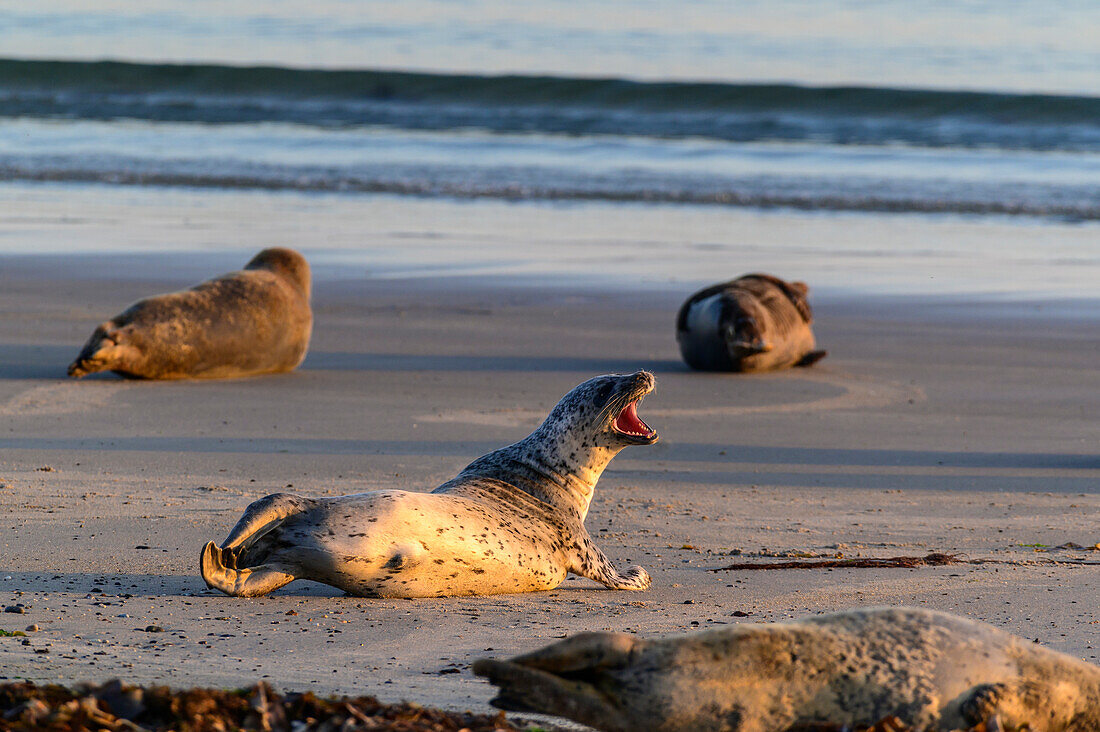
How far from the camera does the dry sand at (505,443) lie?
4062 millimetres

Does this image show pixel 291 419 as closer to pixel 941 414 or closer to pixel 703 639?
pixel 941 414

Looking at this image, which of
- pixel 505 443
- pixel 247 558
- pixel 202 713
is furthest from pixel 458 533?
pixel 505 443

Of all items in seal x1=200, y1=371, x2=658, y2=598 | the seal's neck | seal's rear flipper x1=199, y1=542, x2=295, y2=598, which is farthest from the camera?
the seal's neck

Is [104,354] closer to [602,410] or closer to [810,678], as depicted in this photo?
[602,410]

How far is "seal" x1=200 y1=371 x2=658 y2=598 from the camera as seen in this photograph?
443cm

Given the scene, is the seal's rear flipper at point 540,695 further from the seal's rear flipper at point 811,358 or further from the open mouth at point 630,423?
the seal's rear flipper at point 811,358

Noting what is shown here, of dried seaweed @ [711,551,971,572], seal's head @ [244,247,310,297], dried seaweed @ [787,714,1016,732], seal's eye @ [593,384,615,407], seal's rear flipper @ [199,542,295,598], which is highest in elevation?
seal's head @ [244,247,310,297]

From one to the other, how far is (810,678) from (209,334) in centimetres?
654

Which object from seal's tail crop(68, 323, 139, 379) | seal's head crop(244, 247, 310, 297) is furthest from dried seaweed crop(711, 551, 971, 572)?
seal's head crop(244, 247, 310, 297)

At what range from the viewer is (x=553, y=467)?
17.2 ft

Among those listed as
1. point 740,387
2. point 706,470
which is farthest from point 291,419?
point 740,387

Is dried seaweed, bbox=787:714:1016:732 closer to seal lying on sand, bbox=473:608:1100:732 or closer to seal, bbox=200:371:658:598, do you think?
seal lying on sand, bbox=473:608:1100:732

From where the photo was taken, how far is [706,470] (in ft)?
22.3

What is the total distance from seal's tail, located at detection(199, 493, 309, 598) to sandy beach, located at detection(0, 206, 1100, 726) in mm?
61
